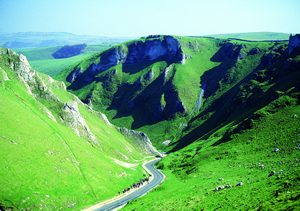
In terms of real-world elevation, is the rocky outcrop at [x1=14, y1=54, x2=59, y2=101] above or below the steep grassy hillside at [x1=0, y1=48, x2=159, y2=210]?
above

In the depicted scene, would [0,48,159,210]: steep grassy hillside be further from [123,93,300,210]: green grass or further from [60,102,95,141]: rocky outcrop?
[123,93,300,210]: green grass

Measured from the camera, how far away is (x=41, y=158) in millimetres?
63188

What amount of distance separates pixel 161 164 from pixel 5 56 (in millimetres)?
111012

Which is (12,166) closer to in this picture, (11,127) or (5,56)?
(11,127)

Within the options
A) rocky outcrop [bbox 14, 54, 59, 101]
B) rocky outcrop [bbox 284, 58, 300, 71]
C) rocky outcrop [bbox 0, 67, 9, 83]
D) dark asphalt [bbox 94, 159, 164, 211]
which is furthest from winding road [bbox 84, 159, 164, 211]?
rocky outcrop [bbox 284, 58, 300, 71]

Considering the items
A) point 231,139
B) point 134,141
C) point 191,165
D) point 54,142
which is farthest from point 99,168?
point 134,141

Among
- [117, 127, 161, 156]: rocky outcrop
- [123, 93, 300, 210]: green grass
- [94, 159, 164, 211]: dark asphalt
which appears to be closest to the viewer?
[123, 93, 300, 210]: green grass

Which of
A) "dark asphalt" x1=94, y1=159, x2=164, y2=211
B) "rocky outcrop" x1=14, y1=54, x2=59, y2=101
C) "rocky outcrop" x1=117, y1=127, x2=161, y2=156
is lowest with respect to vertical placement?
"rocky outcrop" x1=117, y1=127, x2=161, y2=156

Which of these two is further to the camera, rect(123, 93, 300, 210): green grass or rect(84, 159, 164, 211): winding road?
rect(84, 159, 164, 211): winding road

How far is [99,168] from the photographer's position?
8100 centimetres

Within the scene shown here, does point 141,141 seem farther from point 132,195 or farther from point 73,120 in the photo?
point 132,195

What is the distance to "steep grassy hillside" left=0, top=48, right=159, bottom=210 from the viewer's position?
5259 cm

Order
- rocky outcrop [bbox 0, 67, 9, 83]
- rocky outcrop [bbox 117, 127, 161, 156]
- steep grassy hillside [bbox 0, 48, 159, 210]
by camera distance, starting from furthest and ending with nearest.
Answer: rocky outcrop [bbox 117, 127, 161, 156], rocky outcrop [bbox 0, 67, 9, 83], steep grassy hillside [bbox 0, 48, 159, 210]

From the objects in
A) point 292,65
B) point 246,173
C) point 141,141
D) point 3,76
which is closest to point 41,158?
point 3,76
